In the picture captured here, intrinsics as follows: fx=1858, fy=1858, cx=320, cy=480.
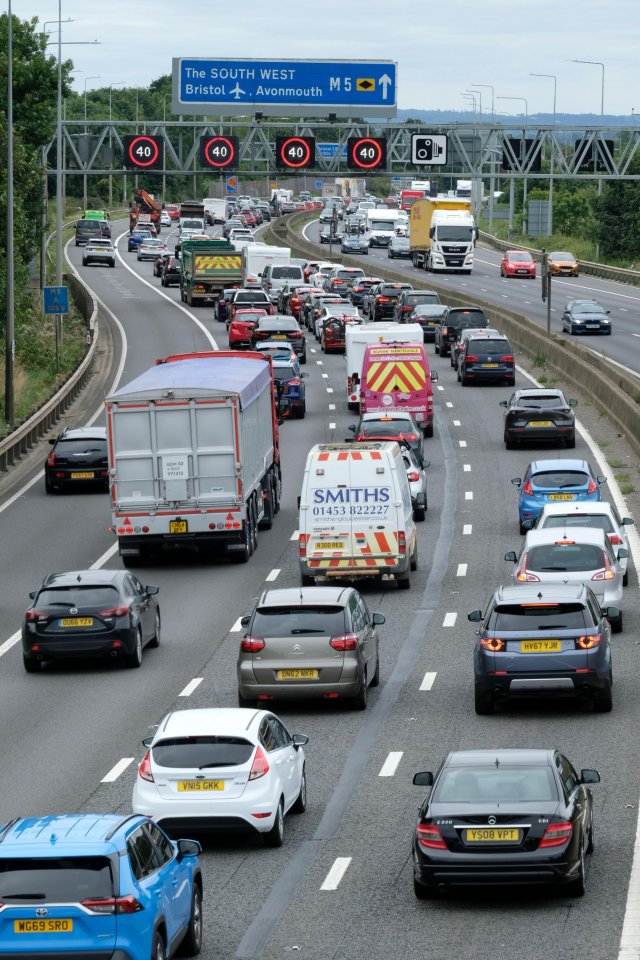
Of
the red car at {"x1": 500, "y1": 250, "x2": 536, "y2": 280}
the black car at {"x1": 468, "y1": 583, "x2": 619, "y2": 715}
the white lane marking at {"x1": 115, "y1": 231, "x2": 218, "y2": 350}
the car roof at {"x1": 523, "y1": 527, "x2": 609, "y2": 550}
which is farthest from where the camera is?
the red car at {"x1": 500, "y1": 250, "x2": 536, "y2": 280}

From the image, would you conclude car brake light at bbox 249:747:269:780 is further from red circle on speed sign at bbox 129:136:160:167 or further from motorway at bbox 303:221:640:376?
red circle on speed sign at bbox 129:136:160:167

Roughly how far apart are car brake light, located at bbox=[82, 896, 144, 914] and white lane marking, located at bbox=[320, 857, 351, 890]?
14.3 ft

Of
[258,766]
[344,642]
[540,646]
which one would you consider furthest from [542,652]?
[258,766]

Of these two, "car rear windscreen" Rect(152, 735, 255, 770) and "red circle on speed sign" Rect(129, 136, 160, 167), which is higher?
"red circle on speed sign" Rect(129, 136, 160, 167)

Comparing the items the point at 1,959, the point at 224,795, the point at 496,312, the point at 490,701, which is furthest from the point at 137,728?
the point at 496,312

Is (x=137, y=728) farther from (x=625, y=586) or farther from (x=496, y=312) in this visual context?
(x=496, y=312)

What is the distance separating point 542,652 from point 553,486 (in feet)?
44.3

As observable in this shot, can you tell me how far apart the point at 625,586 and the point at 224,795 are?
15.3m

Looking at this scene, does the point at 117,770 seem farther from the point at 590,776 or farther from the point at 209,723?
the point at 590,776

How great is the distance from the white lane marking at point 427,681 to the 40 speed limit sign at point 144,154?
172ft

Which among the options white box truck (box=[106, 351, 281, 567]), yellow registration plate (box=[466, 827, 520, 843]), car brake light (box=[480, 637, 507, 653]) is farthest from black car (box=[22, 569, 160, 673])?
yellow registration plate (box=[466, 827, 520, 843])

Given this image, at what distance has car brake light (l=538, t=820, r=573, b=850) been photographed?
1445cm

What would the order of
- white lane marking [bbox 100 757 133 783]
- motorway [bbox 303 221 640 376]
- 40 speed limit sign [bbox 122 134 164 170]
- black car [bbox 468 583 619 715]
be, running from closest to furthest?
1. white lane marking [bbox 100 757 133 783]
2. black car [bbox 468 583 619 715]
3. motorway [bbox 303 221 640 376]
4. 40 speed limit sign [bbox 122 134 164 170]

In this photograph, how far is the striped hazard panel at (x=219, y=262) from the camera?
82125 mm
